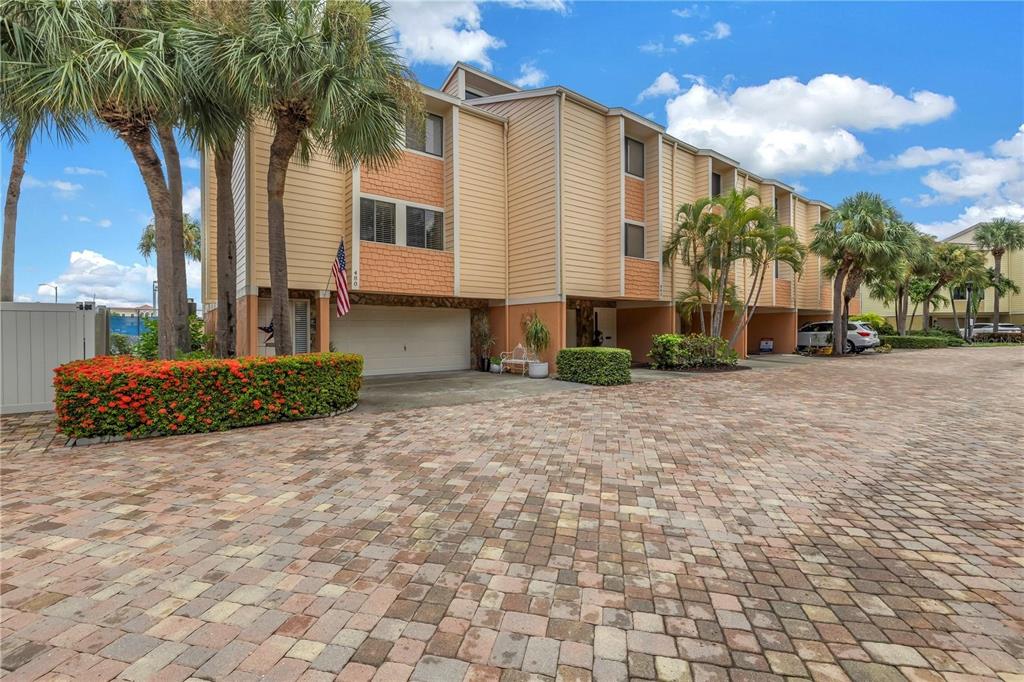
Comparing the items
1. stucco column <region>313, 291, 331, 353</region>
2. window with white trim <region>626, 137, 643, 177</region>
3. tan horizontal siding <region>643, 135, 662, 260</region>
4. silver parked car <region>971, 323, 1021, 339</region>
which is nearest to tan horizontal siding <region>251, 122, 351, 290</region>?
stucco column <region>313, 291, 331, 353</region>

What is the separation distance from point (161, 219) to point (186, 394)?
338 centimetres

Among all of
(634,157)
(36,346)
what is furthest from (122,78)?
(634,157)

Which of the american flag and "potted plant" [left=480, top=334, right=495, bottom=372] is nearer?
the american flag

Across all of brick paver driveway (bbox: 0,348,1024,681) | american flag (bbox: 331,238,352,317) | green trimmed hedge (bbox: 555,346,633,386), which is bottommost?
brick paver driveway (bbox: 0,348,1024,681)

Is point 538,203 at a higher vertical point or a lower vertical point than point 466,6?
lower

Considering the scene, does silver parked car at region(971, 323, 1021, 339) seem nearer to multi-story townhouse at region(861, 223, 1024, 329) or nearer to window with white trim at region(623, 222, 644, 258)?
multi-story townhouse at region(861, 223, 1024, 329)

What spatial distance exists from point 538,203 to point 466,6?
5145 mm

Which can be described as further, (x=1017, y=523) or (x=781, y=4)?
(x=781, y=4)

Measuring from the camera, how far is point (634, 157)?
15250 mm

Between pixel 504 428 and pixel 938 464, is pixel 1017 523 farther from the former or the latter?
pixel 504 428

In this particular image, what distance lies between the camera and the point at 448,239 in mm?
13289

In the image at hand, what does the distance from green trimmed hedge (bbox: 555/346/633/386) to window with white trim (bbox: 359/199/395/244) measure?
6.10 meters

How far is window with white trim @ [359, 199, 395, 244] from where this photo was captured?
11.8 m

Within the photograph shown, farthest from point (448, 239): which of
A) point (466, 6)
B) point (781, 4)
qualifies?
point (781, 4)
